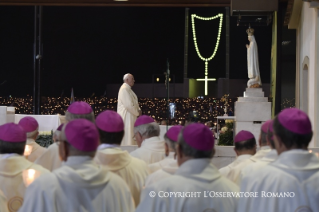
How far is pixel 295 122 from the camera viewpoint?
4059 mm

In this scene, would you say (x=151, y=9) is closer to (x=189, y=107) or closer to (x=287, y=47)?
(x=189, y=107)

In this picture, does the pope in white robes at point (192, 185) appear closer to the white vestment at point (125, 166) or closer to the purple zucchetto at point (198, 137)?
the purple zucchetto at point (198, 137)

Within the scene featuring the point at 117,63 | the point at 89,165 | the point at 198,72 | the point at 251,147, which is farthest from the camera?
the point at 117,63

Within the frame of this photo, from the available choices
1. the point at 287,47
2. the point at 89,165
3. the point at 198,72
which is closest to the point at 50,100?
the point at 198,72

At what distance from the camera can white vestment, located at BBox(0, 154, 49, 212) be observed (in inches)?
199

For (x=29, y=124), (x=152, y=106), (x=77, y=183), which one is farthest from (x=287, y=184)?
(x=152, y=106)

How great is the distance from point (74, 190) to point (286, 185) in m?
1.32

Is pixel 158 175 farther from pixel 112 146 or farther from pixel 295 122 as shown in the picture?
pixel 295 122

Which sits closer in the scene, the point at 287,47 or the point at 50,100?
the point at 287,47

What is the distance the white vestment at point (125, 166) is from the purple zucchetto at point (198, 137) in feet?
3.77

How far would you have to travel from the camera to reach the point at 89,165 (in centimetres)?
387

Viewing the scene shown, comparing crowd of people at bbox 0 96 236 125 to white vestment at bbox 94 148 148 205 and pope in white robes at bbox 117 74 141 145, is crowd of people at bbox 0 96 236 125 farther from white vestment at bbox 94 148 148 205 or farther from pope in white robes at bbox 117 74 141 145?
white vestment at bbox 94 148 148 205

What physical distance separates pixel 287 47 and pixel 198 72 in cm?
829

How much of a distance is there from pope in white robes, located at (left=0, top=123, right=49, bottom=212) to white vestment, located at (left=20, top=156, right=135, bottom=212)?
1.23m
